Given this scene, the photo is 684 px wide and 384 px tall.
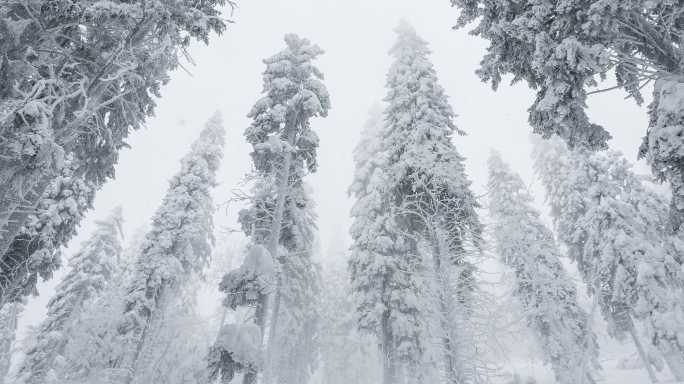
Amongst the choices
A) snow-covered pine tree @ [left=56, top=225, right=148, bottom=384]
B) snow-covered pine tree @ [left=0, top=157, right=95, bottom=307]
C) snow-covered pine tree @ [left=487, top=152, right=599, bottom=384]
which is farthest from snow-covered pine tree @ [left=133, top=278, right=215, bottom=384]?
snow-covered pine tree @ [left=487, top=152, right=599, bottom=384]

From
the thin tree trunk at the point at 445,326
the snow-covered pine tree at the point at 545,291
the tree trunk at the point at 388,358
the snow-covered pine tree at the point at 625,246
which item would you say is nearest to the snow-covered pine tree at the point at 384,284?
the tree trunk at the point at 388,358

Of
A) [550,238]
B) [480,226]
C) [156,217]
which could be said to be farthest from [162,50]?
[550,238]

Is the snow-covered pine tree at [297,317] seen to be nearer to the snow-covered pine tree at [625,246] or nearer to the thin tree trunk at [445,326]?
the thin tree trunk at [445,326]

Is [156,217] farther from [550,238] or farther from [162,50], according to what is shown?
[550,238]

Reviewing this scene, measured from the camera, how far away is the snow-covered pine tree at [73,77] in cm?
671

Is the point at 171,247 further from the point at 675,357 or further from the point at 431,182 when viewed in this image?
the point at 675,357

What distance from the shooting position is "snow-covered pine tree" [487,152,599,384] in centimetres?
1886

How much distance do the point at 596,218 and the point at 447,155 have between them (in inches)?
389

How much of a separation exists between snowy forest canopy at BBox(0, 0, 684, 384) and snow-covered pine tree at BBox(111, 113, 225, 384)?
4.1 inches

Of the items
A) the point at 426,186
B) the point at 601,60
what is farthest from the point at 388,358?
the point at 601,60

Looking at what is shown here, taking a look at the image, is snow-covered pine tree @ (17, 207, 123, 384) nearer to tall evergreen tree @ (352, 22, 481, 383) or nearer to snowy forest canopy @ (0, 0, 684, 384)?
snowy forest canopy @ (0, 0, 684, 384)

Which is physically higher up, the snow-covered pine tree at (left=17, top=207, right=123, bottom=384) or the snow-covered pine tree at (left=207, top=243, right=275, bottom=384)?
the snow-covered pine tree at (left=17, top=207, right=123, bottom=384)

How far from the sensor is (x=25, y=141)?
21.3 feet

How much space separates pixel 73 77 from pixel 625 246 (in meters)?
20.9
